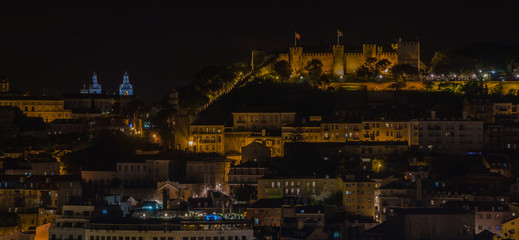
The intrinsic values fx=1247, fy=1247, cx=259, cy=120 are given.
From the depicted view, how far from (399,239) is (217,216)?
989 cm

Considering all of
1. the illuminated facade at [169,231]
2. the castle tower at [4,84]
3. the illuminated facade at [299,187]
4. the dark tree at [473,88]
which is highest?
the castle tower at [4,84]

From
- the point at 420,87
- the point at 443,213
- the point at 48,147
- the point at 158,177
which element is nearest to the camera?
the point at 443,213

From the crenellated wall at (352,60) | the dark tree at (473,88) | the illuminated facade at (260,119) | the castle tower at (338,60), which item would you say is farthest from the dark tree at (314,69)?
the dark tree at (473,88)

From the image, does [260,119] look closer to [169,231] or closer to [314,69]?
[314,69]

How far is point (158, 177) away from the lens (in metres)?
75.1

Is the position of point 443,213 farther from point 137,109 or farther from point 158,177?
point 137,109

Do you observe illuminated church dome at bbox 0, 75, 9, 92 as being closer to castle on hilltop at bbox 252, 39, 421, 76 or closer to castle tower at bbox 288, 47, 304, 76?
castle on hilltop at bbox 252, 39, 421, 76

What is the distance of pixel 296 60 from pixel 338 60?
317 cm

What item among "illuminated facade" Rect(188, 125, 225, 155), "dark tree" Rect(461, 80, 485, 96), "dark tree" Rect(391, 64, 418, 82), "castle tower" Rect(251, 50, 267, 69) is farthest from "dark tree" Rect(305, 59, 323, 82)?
"illuminated facade" Rect(188, 125, 225, 155)

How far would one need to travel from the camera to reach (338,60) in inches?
3688

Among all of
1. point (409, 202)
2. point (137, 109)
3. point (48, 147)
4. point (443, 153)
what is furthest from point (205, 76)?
point (409, 202)

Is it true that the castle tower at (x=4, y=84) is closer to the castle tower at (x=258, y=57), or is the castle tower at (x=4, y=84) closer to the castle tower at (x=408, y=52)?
the castle tower at (x=258, y=57)

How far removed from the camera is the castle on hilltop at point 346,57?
9369 centimetres

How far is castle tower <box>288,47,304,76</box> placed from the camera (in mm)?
93688
